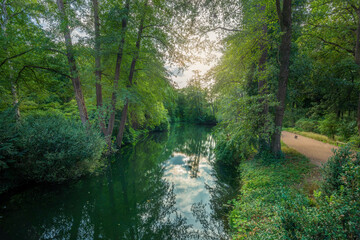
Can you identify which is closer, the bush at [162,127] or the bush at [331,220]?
the bush at [331,220]

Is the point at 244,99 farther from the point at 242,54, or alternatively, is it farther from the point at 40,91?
the point at 40,91

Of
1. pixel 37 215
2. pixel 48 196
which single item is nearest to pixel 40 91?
pixel 48 196

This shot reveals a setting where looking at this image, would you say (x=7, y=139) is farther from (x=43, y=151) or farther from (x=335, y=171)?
(x=335, y=171)

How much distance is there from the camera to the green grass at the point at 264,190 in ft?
11.0

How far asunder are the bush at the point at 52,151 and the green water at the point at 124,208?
707mm

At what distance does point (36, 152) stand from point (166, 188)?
5374mm

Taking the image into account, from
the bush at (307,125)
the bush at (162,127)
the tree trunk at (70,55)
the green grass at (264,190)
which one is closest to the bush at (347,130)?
the bush at (307,125)

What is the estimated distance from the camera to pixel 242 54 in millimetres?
7746

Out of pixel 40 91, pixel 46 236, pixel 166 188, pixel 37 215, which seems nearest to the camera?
pixel 46 236

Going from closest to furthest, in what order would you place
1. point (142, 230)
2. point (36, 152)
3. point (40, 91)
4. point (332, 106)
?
point (142, 230), point (36, 152), point (40, 91), point (332, 106)

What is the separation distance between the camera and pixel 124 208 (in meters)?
5.68

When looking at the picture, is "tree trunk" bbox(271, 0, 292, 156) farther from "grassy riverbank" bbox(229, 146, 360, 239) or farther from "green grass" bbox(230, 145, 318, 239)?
"grassy riverbank" bbox(229, 146, 360, 239)

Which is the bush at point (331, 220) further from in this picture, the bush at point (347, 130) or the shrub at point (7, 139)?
the bush at point (347, 130)

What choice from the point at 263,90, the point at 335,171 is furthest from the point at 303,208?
the point at 263,90
